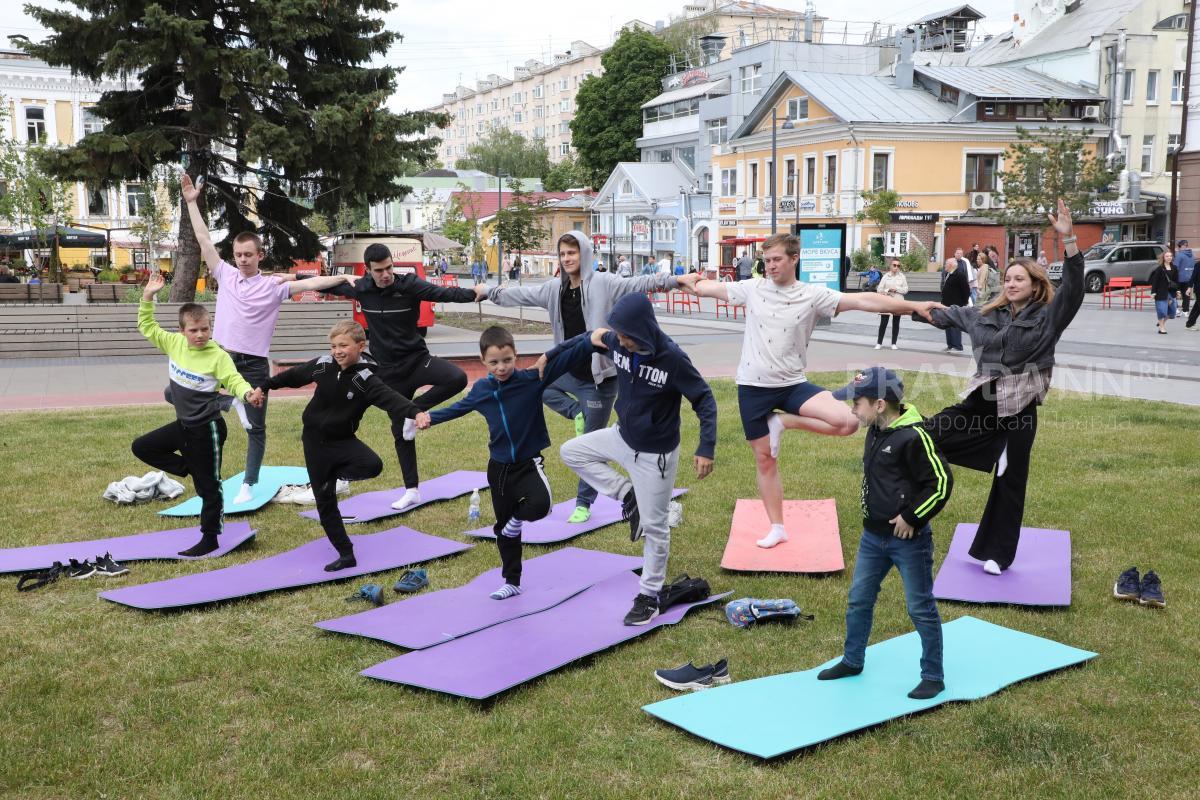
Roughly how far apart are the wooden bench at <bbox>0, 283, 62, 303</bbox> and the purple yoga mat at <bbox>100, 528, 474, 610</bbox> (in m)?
23.0

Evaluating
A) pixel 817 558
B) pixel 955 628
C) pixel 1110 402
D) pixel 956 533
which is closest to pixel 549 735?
pixel 955 628

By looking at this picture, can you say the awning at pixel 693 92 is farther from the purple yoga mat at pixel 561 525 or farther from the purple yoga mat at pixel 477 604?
the purple yoga mat at pixel 477 604

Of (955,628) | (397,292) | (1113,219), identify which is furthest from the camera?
(1113,219)

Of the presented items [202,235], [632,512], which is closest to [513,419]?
[632,512]

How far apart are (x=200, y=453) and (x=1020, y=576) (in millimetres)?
5652

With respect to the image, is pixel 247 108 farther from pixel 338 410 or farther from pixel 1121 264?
pixel 1121 264

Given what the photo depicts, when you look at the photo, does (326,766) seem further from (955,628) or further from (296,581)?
(955,628)

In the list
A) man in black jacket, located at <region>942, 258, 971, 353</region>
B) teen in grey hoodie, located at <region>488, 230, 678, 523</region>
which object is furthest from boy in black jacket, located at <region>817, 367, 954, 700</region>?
man in black jacket, located at <region>942, 258, 971, 353</region>

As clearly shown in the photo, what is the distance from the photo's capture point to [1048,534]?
7484 millimetres

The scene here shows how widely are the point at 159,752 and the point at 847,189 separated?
50667 mm

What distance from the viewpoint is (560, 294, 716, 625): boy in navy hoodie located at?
18.7ft

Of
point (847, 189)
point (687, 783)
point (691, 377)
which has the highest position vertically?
point (847, 189)

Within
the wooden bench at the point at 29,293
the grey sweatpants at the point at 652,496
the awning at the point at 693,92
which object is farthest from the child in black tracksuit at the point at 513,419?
the awning at the point at 693,92

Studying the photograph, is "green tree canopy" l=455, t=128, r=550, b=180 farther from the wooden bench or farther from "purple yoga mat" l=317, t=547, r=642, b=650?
"purple yoga mat" l=317, t=547, r=642, b=650
